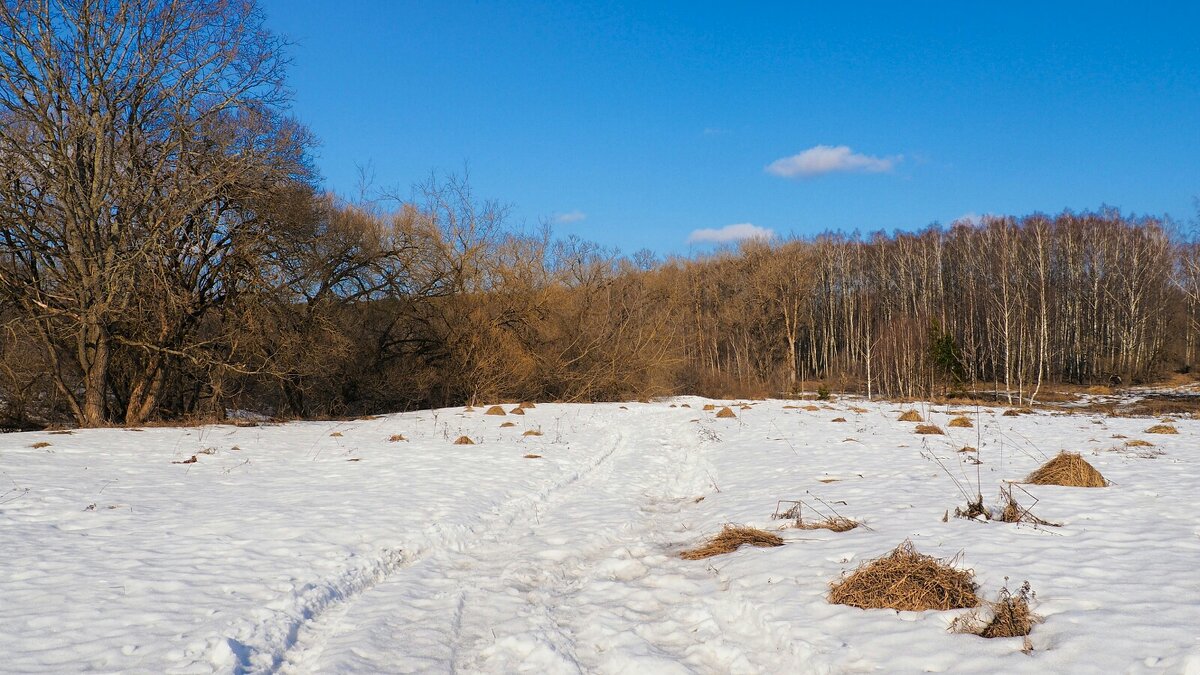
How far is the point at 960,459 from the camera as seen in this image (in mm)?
11055

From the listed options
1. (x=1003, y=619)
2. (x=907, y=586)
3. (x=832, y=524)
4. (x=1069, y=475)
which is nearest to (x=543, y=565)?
(x=832, y=524)

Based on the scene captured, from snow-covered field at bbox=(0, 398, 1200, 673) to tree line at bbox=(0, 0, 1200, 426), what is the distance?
3781 mm

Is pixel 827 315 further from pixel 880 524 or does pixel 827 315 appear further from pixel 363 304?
pixel 880 524

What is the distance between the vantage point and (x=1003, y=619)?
13.6 ft

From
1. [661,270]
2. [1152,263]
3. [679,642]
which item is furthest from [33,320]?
[1152,263]

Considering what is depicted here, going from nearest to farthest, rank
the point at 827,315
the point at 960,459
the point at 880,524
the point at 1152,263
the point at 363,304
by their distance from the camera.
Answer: the point at 880,524 < the point at 960,459 < the point at 363,304 < the point at 1152,263 < the point at 827,315

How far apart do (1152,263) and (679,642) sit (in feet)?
209

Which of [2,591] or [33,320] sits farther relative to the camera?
[33,320]

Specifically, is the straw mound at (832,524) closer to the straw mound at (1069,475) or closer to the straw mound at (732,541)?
the straw mound at (732,541)

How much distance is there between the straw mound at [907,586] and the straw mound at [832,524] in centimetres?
180

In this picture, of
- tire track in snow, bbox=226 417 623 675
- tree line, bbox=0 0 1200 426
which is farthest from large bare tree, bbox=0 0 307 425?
tire track in snow, bbox=226 417 623 675

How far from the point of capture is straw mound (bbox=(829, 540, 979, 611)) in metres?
4.54

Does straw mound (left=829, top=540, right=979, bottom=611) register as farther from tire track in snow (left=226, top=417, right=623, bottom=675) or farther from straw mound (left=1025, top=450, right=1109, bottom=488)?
straw mound (left=1025, top=450, right=1109, bottom=488)

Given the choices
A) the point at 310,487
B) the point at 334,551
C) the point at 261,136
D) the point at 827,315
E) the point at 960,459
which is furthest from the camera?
the point at 827,315
